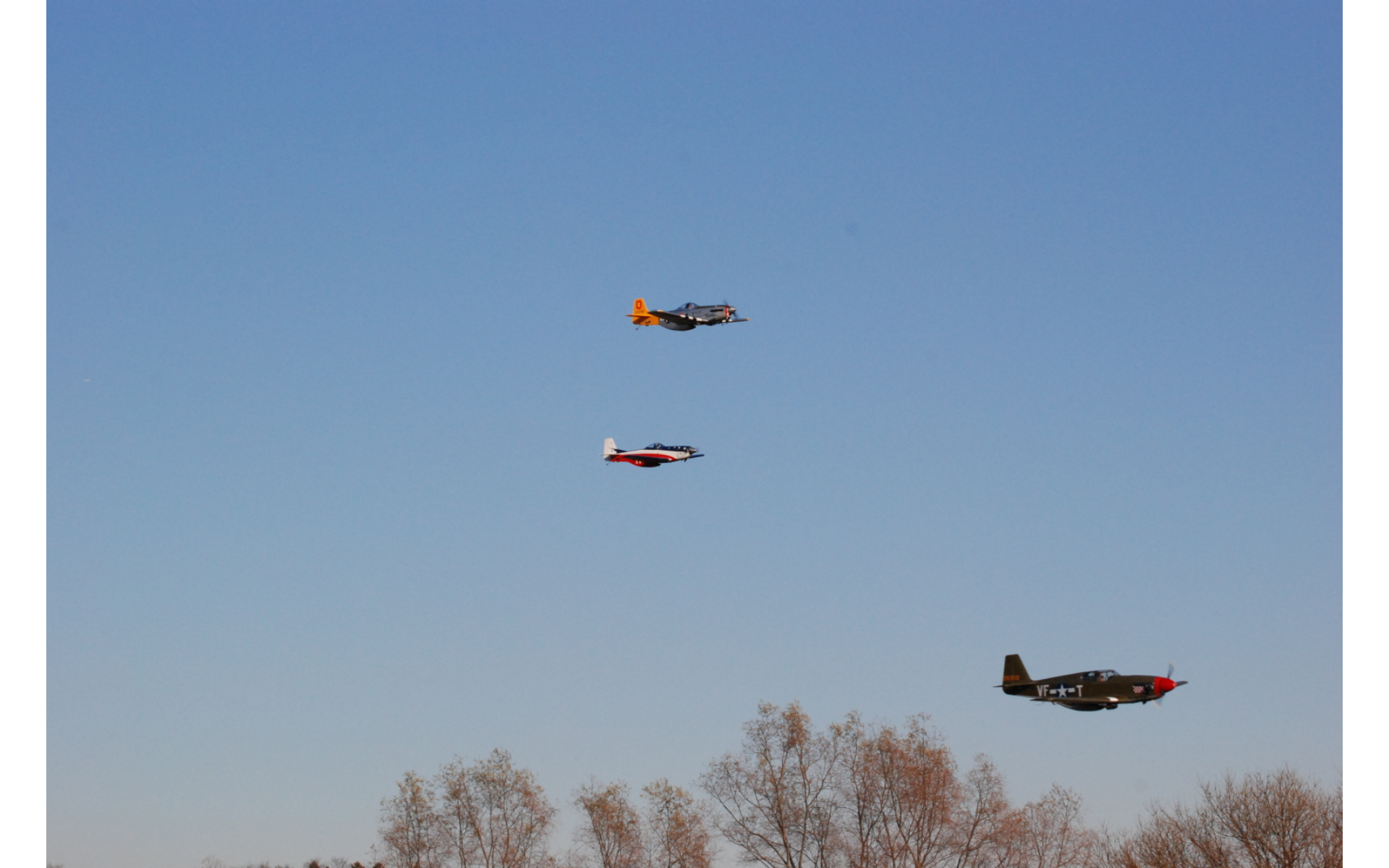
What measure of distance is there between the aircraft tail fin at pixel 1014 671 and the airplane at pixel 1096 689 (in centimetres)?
101

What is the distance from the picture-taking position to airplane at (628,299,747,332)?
240ft

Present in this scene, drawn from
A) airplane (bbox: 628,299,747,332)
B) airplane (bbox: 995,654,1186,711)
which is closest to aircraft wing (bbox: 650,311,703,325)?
airplane (bbox: 628,299,747,332)

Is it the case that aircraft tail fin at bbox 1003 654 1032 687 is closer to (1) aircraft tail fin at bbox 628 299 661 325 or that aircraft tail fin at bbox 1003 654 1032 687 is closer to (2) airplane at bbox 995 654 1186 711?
(2) airplane at bbox 995 654 1186 711

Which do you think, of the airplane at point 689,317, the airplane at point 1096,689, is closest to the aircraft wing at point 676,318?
the airplane at point 689,317

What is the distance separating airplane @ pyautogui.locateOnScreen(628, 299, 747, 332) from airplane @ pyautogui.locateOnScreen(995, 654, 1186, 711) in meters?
24.1

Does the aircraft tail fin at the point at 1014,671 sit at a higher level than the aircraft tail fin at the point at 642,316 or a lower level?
lower

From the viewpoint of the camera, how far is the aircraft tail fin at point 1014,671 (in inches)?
3091

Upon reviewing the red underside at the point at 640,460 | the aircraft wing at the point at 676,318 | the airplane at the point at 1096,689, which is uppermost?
the aircraft wing at the point at 676,318

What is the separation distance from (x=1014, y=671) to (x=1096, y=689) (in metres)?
8.21

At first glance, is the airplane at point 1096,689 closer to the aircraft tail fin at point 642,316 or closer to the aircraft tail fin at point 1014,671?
the aircraft tail fin at point 1014,671

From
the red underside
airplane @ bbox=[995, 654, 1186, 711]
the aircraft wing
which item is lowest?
airplane @ bbox=[995, 654, 1186, 711]

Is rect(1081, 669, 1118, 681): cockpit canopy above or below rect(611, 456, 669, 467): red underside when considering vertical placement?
below
